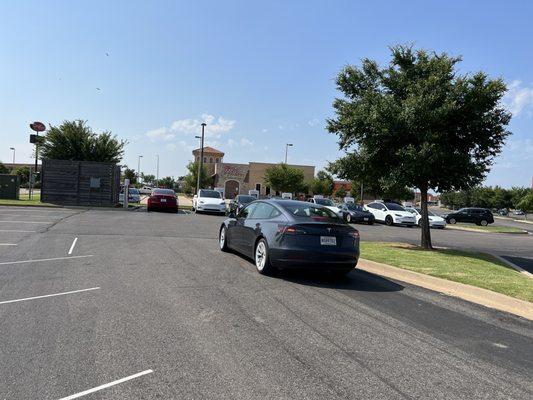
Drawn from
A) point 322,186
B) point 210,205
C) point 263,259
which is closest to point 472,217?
point 210,205

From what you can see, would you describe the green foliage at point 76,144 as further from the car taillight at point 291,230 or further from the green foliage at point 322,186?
the green foliage at point 322,186

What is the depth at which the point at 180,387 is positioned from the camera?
12.7ft

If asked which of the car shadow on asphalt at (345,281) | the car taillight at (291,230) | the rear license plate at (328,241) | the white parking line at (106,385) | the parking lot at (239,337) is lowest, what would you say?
the white parking line at (106,385)

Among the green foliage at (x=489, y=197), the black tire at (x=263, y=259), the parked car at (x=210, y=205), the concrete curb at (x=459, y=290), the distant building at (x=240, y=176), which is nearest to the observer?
the concrete curb at (x=459, y=290)

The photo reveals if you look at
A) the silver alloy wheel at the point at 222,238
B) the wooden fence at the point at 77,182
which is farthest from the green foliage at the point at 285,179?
the silver alloy wheel at the point at 222,238

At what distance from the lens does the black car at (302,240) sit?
28.0ft

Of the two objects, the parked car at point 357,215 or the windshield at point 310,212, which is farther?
the parked car at point 357,215

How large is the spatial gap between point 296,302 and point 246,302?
0.72m

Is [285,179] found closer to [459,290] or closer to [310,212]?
[310,212]

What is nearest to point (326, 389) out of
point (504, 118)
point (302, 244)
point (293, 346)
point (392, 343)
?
point (293, 346)

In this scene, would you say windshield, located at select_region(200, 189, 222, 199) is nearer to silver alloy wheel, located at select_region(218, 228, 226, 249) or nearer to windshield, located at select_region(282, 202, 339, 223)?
silver alloy wheel, located at select_region(218, 228, 226, 249)

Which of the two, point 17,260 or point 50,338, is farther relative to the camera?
point 17,260

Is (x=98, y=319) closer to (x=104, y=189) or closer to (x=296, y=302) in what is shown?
(x=296, y=302)

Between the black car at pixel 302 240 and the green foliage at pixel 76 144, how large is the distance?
32329 mm
